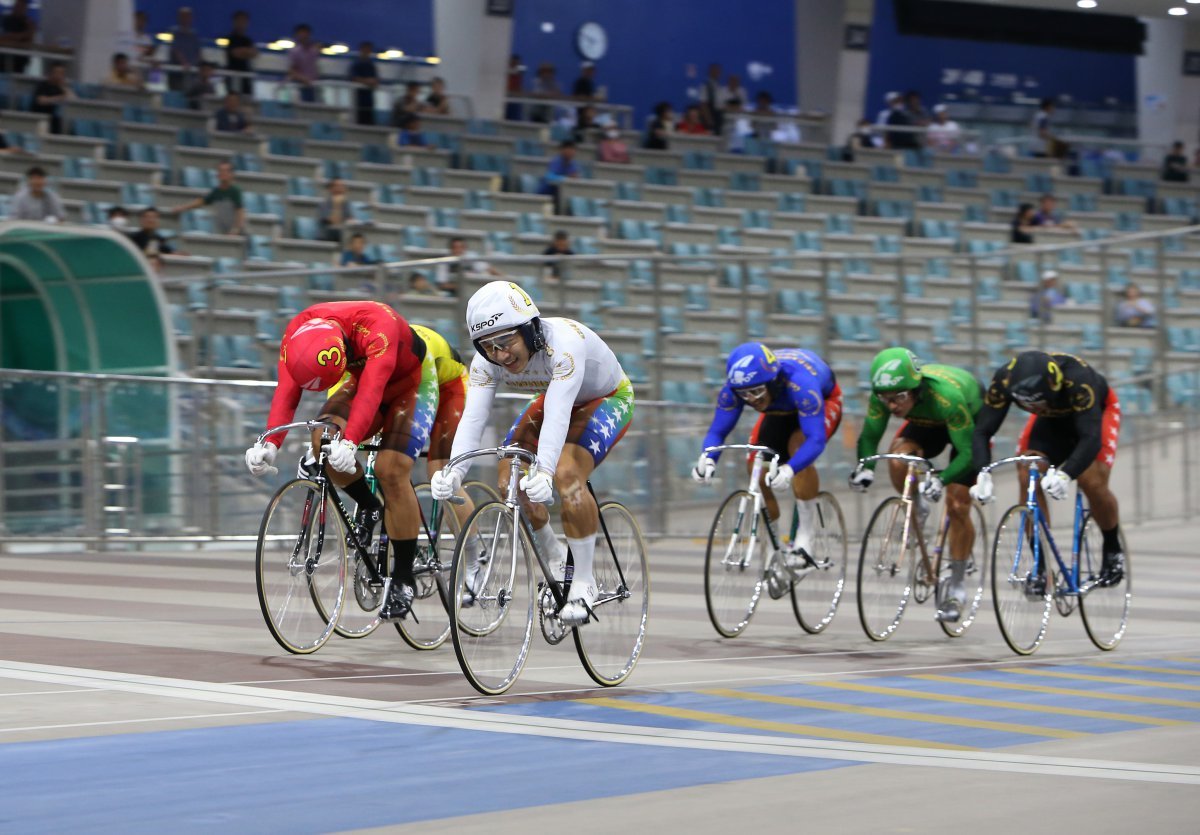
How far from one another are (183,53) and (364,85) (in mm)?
2452

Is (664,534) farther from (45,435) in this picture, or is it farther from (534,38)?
(534,38)

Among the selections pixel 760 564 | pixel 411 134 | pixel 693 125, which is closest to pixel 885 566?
pixel 760 564

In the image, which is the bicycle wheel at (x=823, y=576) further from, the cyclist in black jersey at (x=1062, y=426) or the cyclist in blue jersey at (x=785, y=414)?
the cyclist in black jersey at (x=1062, y=426)

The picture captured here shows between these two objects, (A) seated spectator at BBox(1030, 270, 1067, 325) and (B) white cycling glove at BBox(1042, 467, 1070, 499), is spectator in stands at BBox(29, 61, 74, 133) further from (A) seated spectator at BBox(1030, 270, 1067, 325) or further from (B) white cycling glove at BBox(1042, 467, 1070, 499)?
(B) white cycling glove at BBox(1042, 467, 1070, 499)

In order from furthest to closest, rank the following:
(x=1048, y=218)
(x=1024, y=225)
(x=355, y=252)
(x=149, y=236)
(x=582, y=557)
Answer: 1. (x=1048, y=218)
2. (x=1024, y=225)
3. (x=355, y=252)
4. (x=149, y=236)
5. (x=582, y=557)

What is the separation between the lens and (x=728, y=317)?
60.3ft

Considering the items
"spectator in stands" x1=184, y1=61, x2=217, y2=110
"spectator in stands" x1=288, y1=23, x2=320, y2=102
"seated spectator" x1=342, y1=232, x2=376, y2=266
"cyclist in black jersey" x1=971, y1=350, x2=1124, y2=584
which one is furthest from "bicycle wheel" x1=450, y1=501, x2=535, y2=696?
"spectator in stands" x1=288, y1=23, x2=320, y2=102

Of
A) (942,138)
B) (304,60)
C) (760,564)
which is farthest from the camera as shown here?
(942,138)

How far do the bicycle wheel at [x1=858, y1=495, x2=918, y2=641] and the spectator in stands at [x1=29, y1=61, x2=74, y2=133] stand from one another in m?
12.7

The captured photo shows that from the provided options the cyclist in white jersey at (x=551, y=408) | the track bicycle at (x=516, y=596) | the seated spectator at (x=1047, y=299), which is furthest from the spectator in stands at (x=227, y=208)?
the track bicycle at (x=516, y=596)

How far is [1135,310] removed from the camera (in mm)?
21781

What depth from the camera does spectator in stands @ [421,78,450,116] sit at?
81.6 ft

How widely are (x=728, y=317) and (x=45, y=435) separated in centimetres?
694

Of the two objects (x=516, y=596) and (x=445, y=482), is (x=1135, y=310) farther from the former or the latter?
(x=445, y=482)
